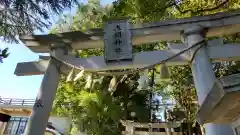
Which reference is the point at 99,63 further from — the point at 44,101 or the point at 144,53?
the point at 44,101

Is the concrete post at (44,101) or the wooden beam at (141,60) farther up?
the wooden beam at (141,60)

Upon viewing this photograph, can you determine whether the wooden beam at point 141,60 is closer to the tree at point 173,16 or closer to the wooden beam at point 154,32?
the wooden beam at point 154,32

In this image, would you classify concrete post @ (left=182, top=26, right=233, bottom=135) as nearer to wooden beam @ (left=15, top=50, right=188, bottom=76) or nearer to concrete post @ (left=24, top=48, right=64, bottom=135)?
wooden beam @ (left=15, top=50, right=188, bottom=76)

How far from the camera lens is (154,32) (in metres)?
4.04

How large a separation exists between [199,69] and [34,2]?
9.00ft

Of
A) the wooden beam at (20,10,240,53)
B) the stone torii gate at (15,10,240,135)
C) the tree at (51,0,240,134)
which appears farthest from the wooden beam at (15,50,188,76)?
the tree at (51,0,240,134)

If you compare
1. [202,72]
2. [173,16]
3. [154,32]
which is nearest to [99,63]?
[154,32]

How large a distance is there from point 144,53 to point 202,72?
983mm

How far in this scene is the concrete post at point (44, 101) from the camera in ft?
12.1

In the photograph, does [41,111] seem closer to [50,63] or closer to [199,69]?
[50,63]

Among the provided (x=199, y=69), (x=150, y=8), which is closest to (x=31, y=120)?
(x=199, y=69)

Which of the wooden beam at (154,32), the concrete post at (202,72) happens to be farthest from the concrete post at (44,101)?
the concrete post at (202,72)

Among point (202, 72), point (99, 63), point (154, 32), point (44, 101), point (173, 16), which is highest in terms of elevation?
point (173, 16)

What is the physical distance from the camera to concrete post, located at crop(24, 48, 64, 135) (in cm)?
368
